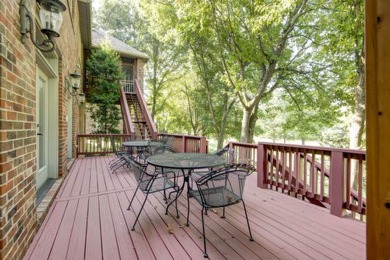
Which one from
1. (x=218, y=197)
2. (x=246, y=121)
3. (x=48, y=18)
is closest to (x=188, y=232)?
(x=218, y=197)

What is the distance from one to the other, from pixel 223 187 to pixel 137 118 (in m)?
8.19

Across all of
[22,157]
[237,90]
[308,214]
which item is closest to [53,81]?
[22,157]

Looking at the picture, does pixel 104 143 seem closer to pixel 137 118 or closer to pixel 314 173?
pixel 137 118

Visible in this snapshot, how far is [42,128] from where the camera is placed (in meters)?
3.49

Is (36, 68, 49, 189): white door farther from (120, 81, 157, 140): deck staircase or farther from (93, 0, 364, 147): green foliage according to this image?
(93, 0, 364, 147): green foliage

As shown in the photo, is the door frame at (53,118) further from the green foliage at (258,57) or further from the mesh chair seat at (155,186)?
the green foliage at (258,57)

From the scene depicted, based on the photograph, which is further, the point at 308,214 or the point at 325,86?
the point at 325,86

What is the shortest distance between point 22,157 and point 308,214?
3327 mm

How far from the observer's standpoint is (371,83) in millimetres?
672

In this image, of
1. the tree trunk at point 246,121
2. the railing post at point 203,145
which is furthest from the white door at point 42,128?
the tree trunk at point 246,121

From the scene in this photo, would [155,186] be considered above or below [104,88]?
below

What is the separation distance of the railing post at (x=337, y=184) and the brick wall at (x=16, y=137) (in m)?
3.49

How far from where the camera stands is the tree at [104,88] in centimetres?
970

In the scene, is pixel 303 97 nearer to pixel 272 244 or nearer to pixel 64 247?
pixel 272 244
